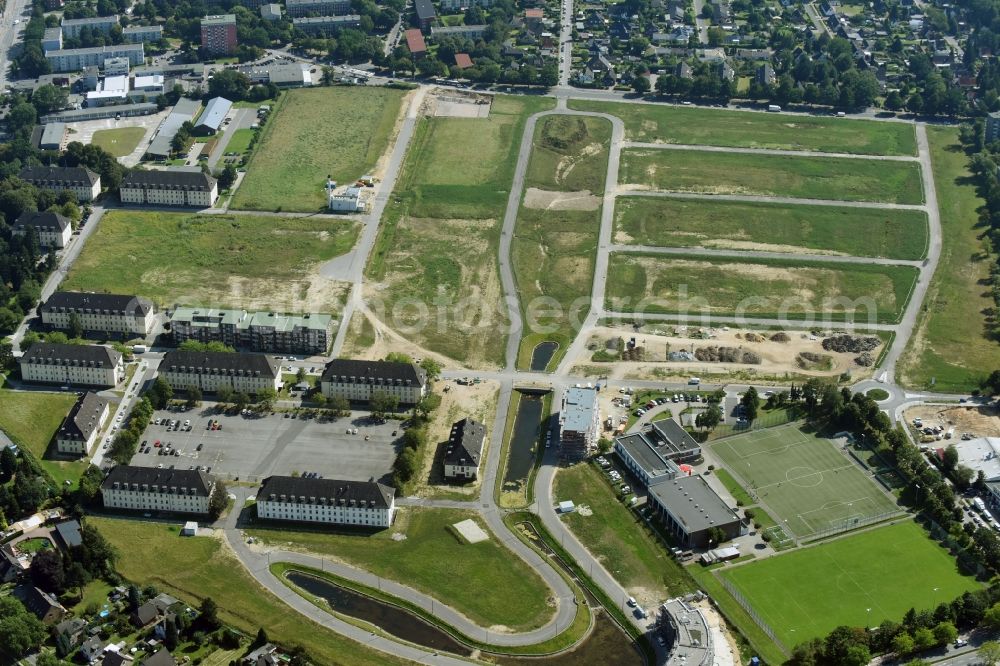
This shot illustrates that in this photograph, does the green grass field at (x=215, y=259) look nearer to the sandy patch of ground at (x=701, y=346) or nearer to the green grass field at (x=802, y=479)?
the sandy patch of ground at (x=701, y=346)

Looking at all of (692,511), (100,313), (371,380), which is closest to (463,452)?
(371,380)

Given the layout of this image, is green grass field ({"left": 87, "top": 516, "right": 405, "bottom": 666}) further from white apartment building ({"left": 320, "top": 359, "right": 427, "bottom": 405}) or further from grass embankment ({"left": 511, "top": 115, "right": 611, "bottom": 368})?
grass embankment ({"left": 511, "top": 115, "right": 611, "bottom": 368})

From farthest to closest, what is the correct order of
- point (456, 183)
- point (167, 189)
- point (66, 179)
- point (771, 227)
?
point (456, 183), point (167, 189), point (66, 179), point (771, 227)

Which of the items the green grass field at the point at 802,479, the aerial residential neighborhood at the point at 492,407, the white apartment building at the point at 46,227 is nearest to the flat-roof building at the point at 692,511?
the aerial residential neighborhood at the point at 492,407

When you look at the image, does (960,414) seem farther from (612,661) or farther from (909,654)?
(612,661)

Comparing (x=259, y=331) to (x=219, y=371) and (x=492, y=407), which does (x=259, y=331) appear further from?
(x=492, y=407)

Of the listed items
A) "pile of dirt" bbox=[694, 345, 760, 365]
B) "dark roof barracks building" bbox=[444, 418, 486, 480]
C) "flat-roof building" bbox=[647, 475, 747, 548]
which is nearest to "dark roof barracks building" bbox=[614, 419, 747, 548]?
"flat-roof building" bbox=[647, 475, 747, 548]
